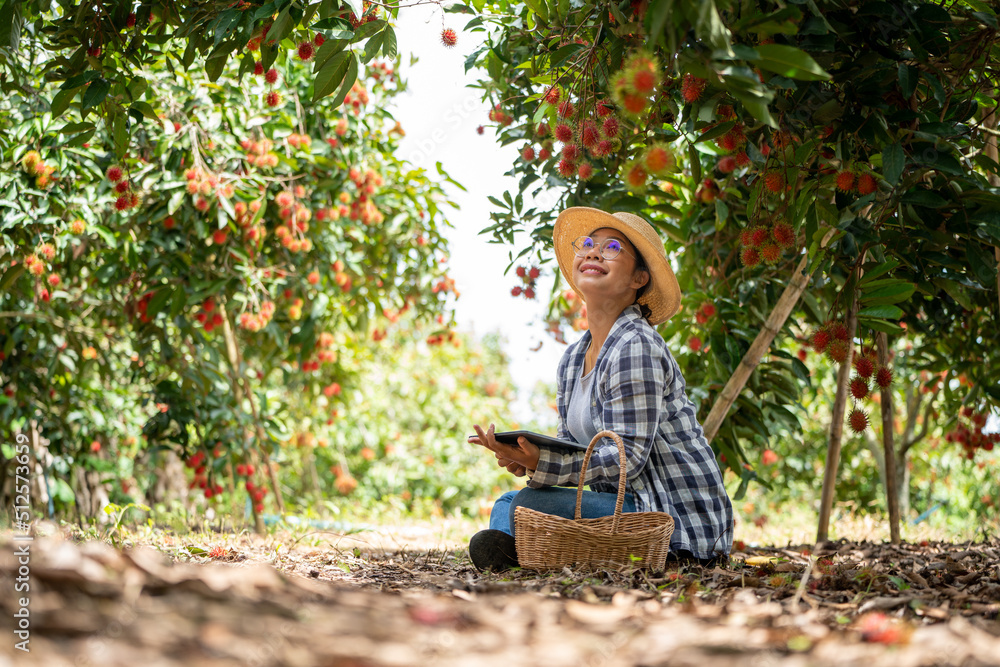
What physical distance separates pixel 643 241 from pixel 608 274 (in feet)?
0.44

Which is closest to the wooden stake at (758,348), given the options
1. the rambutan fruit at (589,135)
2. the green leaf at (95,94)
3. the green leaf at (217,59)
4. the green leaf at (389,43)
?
the rambutan fruit at (589,135)

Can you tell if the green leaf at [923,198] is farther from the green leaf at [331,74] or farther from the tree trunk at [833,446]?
the green leaf at [331,74]

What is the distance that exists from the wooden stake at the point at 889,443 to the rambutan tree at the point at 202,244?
220 centimetres

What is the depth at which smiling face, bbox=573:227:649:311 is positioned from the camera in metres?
2.02

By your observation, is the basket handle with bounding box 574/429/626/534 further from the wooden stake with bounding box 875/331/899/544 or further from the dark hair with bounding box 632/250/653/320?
the wooden stake with bounding box 875/331/899/544

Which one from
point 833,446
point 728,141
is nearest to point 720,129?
point 728,141

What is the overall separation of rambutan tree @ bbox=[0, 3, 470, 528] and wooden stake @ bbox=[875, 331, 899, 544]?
2.20 metres

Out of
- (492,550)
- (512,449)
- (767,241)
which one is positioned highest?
(767,241)

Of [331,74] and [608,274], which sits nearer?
[331,74]

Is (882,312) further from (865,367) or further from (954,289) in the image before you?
(954,289)

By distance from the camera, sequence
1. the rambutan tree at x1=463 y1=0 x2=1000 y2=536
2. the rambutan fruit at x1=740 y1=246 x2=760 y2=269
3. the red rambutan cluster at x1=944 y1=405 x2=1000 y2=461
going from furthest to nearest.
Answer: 1. the red rambutan cluster at x1=944 y1=405 x2=1000 y2=461
2. the rambutan fruit at x1=740 y1=246 x2=760 y2=269
3. the rambutan tree at x1=463 y1=0 x2=1000 y2=536

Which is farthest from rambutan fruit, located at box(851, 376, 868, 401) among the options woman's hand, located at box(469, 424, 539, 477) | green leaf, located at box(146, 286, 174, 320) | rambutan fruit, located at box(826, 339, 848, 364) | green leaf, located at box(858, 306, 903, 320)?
green leaf, located at box(146, 286, 174, 320)

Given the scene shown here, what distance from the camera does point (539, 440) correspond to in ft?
5.57

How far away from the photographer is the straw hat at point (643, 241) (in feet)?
6.68
